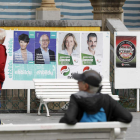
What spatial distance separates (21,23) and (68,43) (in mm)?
1097

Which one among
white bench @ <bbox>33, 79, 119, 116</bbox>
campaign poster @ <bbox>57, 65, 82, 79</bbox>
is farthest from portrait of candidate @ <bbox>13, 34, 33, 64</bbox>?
campaign poster @ <bbox>57, 65, 82, 79</bbox>

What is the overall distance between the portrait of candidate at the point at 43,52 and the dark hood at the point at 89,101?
587 centimetres

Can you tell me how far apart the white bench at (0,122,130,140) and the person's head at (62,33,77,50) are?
599cm

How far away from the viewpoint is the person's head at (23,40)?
997 cm

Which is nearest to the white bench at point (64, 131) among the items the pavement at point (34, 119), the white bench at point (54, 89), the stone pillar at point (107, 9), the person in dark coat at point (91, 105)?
the person in dark coat at point (91, 105)

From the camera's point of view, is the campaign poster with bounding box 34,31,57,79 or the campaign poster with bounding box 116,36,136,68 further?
the campaign poster with bounding box 116,36,136,68

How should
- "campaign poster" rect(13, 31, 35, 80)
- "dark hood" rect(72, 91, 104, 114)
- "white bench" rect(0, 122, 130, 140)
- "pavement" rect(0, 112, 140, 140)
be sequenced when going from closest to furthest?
"white bench" rect(0, 122, 130, 140), "dark hood" rect(72, 91, 104, 114), "pavement" rect(0, 112, 140, 140), "campaign poster" rect(13, 31, 35, 80)

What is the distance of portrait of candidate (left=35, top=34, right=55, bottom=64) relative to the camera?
1001 cm

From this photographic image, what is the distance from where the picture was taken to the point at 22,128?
396 cm

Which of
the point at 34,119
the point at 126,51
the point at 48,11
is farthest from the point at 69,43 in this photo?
the point at 48,11

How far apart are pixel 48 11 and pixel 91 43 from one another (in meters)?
8.51

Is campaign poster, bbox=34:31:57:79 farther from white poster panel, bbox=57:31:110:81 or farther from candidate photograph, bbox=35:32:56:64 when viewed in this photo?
white poster panel, bbox=57:31:110:81

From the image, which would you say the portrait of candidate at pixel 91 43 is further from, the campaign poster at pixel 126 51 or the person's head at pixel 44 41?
the person's head at pixel 44 41

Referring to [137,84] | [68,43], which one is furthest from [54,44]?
[137,84]
